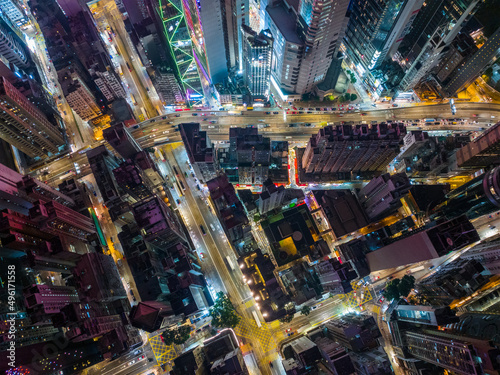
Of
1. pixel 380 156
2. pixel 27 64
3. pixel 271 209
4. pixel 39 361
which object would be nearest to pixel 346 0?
pixel 380 156

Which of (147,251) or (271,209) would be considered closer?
(147,251)

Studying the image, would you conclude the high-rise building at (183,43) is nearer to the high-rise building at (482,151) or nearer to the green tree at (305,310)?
the green tree at (305,310)

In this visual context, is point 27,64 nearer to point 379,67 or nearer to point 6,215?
point 6,215

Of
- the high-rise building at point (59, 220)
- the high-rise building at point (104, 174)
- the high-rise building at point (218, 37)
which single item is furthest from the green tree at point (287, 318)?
the high-rise building at point (218, 37)

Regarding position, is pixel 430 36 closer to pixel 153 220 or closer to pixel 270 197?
pixel 270 197

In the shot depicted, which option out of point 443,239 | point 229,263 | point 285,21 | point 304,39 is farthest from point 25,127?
point 443,239
